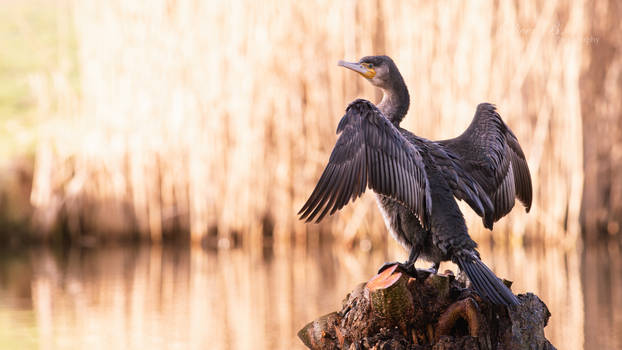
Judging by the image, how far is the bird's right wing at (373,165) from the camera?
326 cm

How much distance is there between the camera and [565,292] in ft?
19.3

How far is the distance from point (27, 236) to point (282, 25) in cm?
336

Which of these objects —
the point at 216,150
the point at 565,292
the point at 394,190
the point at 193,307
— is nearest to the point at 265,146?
the point at 216,150

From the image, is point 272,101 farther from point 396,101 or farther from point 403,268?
point 403,268

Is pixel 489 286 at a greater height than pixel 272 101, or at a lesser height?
lesser

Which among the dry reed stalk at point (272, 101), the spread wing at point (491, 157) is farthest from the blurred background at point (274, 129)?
the spread wing at point (491, 157)

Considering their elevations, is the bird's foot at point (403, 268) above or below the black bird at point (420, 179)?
below

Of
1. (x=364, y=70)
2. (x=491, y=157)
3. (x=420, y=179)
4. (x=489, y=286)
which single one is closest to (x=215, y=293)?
(x=364, y=70)

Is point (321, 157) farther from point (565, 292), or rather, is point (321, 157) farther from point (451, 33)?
point (565, 292)

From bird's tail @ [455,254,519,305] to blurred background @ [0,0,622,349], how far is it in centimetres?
344

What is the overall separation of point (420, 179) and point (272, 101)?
4477mm

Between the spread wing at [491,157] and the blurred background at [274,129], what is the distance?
274 cm

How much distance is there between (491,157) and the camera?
3.78 metres

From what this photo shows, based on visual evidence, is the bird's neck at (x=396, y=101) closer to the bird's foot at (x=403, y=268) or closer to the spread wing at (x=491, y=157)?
the spread wing at (x=491, y=157)
